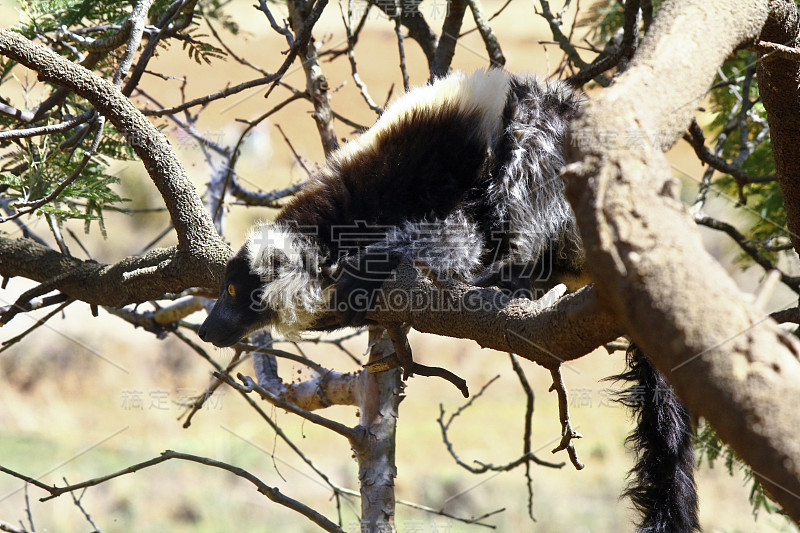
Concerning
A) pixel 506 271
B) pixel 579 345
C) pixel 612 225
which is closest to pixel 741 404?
pixel 612 225

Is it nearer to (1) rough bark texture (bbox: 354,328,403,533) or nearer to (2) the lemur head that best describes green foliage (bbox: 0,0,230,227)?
(2) the lemur head

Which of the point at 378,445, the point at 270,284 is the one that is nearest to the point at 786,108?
the point at 378,445

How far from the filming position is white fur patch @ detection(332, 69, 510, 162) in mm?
3535

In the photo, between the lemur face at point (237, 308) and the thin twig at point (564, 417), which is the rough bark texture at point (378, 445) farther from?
the thin twig at point (564, 417)

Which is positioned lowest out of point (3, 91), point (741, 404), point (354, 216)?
point (741, 404)

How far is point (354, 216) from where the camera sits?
3533mm

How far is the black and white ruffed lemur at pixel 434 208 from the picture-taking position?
3.46 meters

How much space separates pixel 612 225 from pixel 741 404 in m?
0.38

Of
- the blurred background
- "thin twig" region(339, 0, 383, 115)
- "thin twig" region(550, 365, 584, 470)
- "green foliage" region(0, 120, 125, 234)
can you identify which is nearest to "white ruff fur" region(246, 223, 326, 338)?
"green foliage" region(0, 120, 125, 234)

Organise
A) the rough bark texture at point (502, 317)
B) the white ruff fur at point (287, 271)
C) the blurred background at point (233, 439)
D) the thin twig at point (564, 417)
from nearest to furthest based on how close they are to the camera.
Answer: the rough bark texture at point (502, 317), the thin twig at point (564, 417), the white ruff fur at point (287, 271), the blurred background at point (233, 439)

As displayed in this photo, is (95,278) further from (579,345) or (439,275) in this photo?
(579,345)

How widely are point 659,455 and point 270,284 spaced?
1.87 metres

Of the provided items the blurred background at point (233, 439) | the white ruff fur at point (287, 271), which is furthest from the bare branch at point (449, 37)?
the blurred background at point (233, 439)

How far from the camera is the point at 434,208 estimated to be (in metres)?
3.50
